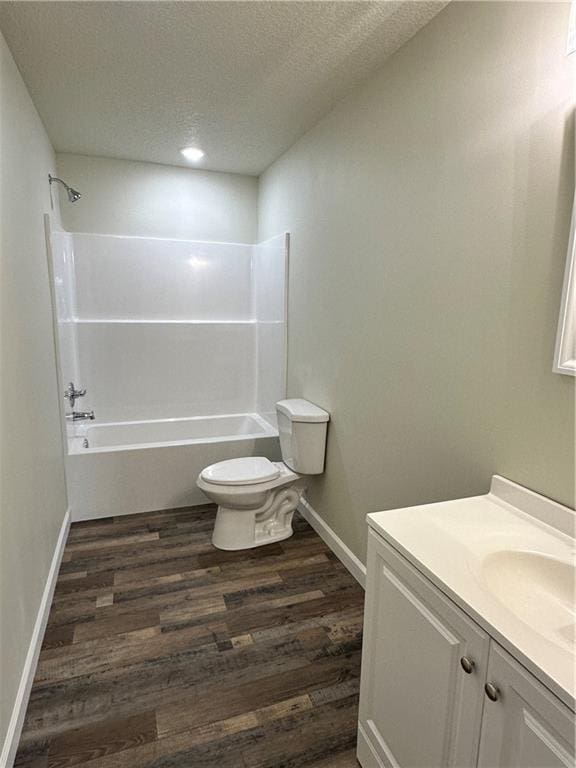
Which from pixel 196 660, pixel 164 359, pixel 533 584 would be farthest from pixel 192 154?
pixel 533 584

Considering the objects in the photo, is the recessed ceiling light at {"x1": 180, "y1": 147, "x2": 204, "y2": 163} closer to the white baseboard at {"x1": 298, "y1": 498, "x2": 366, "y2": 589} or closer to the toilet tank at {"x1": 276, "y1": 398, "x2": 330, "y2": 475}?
the toilet tank at {"x1": 276, "y1": 398, "x2": 330, "y2": 475}

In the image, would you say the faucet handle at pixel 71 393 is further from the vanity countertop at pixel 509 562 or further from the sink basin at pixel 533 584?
the sink basin at pixel 533 584

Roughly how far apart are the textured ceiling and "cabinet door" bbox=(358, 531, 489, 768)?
1.88 meters

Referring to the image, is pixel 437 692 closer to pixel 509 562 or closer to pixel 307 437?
pixel 509 562

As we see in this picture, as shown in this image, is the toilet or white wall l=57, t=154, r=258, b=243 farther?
white wall l=57, t=154, r=258, b=243

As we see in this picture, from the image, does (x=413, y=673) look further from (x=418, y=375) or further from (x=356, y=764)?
(x=418, y=375)

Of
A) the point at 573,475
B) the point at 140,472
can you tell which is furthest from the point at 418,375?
the point at 140,472

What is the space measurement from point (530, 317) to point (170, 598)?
6.61 feet

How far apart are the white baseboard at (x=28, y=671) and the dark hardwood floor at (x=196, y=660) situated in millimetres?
41

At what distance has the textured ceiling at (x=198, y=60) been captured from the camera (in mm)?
1633

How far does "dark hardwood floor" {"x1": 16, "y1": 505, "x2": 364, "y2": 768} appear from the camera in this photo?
1.45 meters

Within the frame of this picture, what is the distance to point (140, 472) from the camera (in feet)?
10.0

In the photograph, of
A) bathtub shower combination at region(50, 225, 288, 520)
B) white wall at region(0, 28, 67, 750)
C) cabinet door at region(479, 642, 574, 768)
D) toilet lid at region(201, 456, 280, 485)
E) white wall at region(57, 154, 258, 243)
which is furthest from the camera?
white wall at region(57, 154, 258, 243)

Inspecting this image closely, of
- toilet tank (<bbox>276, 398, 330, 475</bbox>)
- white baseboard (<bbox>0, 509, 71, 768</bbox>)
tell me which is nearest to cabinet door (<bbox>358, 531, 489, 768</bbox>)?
white baseboard (<bbox>0, 509, 71, 768</bbox>)
